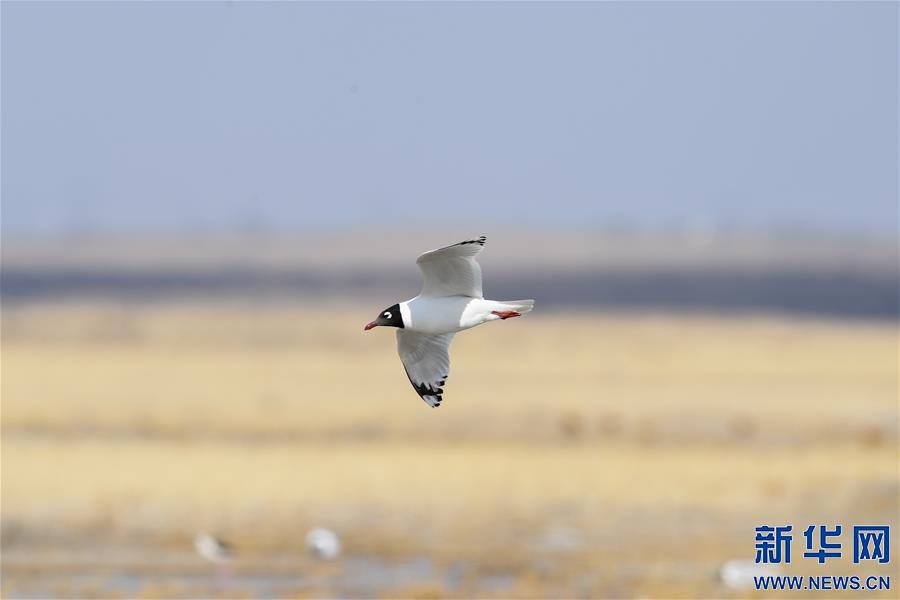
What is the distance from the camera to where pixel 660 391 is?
3459 centimetres

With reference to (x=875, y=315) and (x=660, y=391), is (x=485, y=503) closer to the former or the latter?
(x=660, y=391)

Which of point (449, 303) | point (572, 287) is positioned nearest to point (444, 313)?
point (449, 303)

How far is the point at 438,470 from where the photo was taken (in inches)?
1096

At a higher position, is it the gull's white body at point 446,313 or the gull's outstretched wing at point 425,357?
the gull's white body at point 446,313

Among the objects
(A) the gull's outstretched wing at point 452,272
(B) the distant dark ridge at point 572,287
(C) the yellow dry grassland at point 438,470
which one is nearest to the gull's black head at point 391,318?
(A) the gull's outstretched wing at point 452,272

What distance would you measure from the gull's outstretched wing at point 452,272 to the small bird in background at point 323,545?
30.6 ft

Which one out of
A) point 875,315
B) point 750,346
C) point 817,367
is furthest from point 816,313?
point 817,367

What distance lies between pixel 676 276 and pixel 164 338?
55.5 m

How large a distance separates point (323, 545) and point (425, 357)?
874 centimetres

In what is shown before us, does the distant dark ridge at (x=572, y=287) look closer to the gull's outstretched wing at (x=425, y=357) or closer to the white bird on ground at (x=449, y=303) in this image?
the gull's outstretched wing at (x=425, y=357)

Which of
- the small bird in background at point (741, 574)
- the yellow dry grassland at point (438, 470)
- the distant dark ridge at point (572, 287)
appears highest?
the distant dark ridge at point (572, 287)

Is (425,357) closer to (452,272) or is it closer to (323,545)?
(452,272)

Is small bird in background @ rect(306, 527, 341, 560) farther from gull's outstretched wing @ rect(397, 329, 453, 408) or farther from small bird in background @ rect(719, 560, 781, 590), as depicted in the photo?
gull's outstretched wing @ rect(397, 329, 453, 408)

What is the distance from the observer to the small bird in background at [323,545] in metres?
23.3
